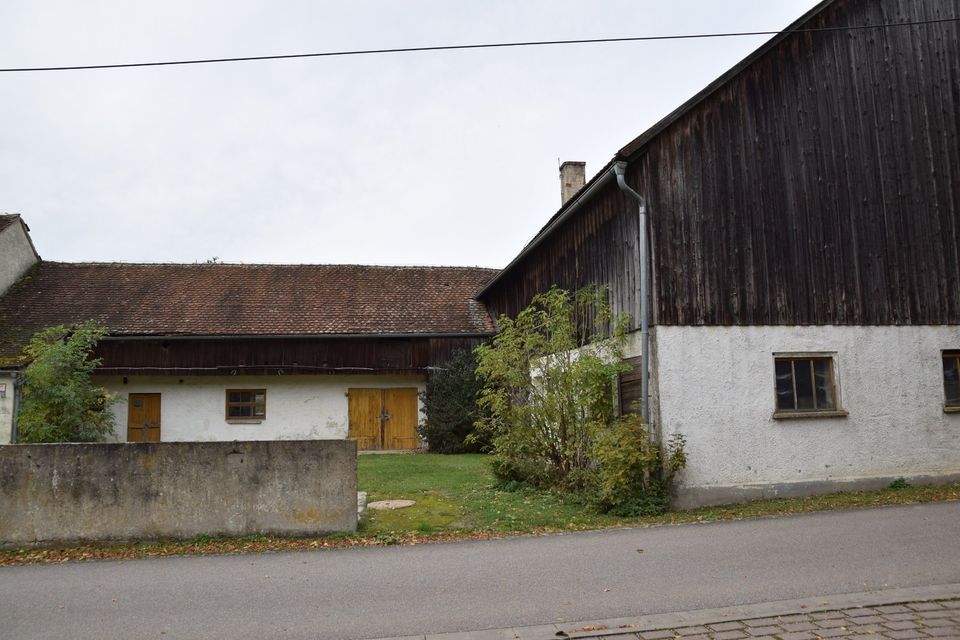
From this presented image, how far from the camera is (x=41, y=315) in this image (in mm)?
23062

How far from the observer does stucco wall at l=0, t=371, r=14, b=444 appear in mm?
18531

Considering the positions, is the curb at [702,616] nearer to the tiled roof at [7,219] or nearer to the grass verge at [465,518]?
the grass verge at [465,518]

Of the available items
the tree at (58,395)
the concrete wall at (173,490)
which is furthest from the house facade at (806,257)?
the tree at (58,395)

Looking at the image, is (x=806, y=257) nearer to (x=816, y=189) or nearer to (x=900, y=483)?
(x=816, y=189)

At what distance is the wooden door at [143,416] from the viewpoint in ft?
73.0

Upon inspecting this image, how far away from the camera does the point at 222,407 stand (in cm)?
2239

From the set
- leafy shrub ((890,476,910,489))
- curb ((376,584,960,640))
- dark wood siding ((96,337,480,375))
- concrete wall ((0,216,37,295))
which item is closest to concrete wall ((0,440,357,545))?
curb ((376,584,960,640))

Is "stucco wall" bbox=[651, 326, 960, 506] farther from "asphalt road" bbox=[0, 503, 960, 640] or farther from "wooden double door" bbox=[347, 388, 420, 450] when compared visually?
"wooden double door" bbox=[347, 388, 420, 450]

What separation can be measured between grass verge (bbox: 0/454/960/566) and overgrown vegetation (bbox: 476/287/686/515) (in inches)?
14.6

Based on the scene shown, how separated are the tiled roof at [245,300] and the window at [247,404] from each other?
6.32 ft

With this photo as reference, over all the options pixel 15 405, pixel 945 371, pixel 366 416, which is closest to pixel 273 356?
pixel 366 416

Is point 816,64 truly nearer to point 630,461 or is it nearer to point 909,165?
point 909,165

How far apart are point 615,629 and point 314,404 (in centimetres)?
1827

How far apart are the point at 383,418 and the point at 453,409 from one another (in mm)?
2819
